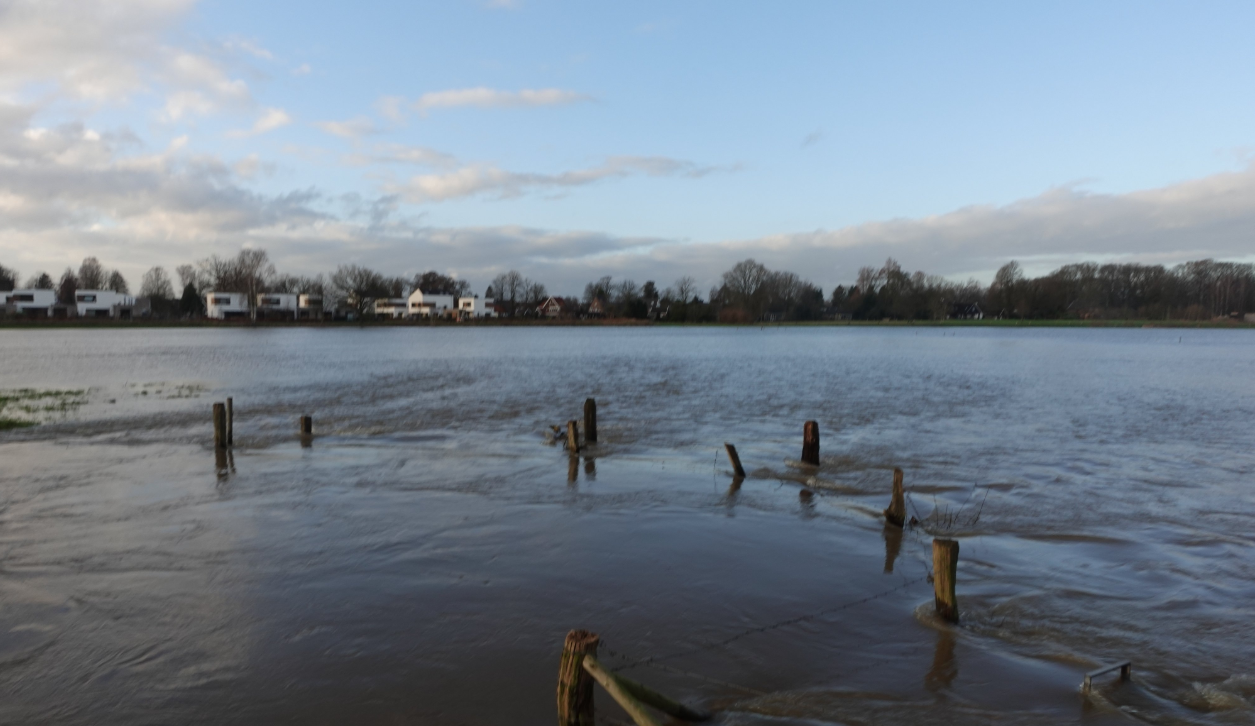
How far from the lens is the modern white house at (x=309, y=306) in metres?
145

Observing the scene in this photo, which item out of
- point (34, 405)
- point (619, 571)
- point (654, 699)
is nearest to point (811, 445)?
point (619, 571)

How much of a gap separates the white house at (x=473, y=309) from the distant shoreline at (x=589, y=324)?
10.4ft

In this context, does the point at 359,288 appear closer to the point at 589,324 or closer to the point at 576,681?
the point at 589,324

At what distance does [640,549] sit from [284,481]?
820 centimetres

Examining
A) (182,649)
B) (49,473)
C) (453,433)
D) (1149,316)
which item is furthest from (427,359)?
(1149,316)

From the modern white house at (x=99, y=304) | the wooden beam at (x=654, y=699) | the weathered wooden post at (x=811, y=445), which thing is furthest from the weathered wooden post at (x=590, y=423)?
the modern white house at (x=99, y=304)

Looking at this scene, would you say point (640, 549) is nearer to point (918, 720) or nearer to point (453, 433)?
point (918, 720)

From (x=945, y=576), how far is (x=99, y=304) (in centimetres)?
15641

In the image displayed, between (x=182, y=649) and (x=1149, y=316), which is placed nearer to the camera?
→ (x=182, y=649)

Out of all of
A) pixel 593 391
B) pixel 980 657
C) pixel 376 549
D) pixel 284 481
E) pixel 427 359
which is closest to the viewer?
pixel 980 657

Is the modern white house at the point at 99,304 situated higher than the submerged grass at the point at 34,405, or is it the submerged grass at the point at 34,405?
the modern white house at the point at 99,304

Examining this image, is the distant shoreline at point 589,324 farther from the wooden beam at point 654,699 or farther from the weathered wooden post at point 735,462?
the wooden beam at point 654,699

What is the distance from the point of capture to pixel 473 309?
156 m

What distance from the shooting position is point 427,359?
2267 inches
